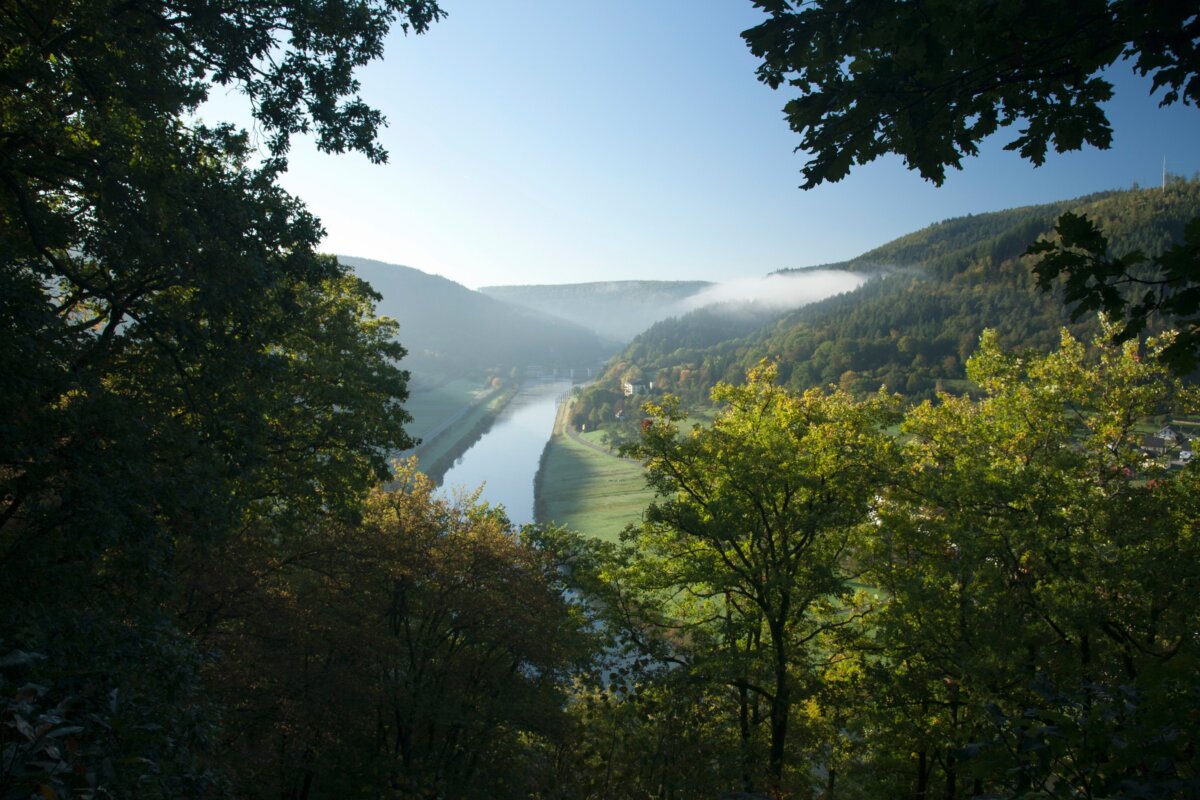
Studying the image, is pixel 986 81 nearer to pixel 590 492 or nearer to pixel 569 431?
pixel 590 492

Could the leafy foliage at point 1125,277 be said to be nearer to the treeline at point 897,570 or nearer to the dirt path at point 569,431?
the treeline at point 897,570

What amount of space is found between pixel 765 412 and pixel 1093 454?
6823 millimetres

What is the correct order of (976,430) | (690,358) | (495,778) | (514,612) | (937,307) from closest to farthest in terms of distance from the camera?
(495,778)
(514,612)
(976,430)
(937,307)
(690,358)

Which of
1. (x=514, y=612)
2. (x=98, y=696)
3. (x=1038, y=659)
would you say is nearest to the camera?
(x=98, y=696)

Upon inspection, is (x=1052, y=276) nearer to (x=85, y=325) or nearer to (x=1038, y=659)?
(x=1038, y=659)

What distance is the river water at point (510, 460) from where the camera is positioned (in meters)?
62.3

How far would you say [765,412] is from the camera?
14.9m

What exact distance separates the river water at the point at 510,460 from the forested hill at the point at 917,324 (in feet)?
39.1

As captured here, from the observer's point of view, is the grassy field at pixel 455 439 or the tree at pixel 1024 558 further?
the grassy field at pixel 455 439

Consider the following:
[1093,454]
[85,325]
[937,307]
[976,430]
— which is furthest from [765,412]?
[937,307]

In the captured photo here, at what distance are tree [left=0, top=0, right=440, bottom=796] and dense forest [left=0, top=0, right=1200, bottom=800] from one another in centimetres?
4

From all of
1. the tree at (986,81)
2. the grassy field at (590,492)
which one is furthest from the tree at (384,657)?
the grassy field at (590,492)

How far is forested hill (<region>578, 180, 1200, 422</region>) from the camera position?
297 feet

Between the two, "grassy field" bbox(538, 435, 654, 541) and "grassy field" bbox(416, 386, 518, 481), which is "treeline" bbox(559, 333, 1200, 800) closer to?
"grassy field" bbox(538, 435, 654, 541)
